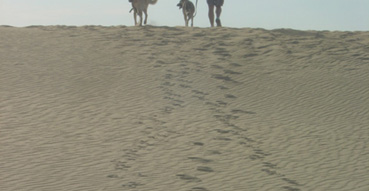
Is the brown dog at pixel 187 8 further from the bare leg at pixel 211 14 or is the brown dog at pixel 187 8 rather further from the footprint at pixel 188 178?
the footprint at pixel 188 178

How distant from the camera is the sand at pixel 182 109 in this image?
37.1ft

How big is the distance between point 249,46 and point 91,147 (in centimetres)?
820

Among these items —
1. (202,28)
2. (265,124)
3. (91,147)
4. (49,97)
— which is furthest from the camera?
(202,28)

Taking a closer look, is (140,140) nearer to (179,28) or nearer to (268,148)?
(268,148)

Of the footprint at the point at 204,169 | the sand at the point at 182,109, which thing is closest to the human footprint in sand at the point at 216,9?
the sand at the point at 182,109

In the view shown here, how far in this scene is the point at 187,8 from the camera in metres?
→ 23.4

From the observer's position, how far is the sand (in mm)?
11312

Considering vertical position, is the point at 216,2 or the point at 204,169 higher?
the point at 216,2

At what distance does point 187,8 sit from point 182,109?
9014 millimetres

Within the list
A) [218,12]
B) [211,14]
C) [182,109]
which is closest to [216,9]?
[218,12]

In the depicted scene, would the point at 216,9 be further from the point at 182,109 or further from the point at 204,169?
the point at 204,169

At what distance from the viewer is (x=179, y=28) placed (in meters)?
21.4

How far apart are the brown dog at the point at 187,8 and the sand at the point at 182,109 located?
2.16 metres

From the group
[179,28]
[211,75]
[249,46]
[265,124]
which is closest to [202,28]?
[179,28]
